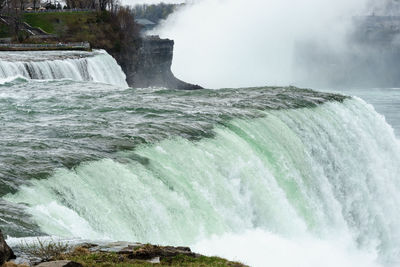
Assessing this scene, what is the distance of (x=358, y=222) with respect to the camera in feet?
81.7

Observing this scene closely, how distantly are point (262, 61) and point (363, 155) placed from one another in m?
122

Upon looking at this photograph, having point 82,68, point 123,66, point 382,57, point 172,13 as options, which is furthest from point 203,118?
point 172,13

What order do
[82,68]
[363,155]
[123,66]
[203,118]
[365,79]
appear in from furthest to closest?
[365,79], [123,66], [82,68], [363,155], [203,118]

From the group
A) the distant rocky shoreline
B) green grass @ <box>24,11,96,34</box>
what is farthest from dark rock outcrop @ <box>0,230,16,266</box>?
green grass @ <box>24,11,96,34</box>

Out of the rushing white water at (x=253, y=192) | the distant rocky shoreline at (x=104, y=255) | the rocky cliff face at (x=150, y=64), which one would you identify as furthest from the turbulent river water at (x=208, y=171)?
the rocky cliff face at (x=150, y=64)

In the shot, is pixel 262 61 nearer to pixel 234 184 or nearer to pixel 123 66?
pixel 123 66

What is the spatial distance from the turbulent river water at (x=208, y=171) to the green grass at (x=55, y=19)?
34.5 metres

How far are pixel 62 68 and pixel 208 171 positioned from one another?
2531cm

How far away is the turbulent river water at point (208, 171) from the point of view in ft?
46.3

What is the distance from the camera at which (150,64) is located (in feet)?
221

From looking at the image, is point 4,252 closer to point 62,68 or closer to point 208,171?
point 208,171

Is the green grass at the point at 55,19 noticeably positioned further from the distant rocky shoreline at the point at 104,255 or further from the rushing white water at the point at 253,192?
the distant rocky shoreline at the point at 104,255

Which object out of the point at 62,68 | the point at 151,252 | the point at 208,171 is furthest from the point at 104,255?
the point at 62,68

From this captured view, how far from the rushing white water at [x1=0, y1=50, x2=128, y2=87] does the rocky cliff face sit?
14.8 m
